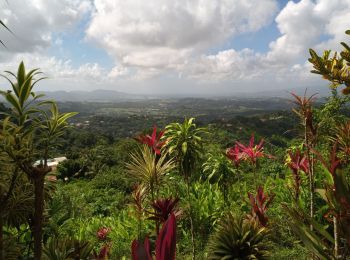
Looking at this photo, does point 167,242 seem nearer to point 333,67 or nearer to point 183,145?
point 333,67

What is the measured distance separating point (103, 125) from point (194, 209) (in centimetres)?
8931

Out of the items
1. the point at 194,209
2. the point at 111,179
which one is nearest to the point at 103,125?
the point at 111,179

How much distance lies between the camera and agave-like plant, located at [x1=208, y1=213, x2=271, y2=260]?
3.47m

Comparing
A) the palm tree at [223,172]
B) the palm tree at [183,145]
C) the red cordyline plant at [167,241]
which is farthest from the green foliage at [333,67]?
the palm tree at [223,172]

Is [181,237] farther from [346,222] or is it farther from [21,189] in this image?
[346,222]

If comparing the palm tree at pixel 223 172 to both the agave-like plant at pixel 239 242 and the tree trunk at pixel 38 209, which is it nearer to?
the agave-like plant at pixel 239 242

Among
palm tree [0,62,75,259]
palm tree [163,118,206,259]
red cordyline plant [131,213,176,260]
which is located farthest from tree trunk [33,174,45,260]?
Answer: palm tree [163,118,206,259]

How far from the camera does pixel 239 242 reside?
138 inches

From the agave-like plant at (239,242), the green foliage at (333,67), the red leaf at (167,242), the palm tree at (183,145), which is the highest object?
the green foliage at (333,67)

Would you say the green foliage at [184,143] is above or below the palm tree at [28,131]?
below

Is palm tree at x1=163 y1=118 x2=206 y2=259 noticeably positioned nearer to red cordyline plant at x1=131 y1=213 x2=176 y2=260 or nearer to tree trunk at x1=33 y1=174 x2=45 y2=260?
tree trunk at x1=33 y1=174 x2=45 y2=260

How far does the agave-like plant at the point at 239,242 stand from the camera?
3469 mm

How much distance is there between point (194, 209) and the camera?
627 centimetres

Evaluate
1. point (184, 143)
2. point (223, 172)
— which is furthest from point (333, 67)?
point (223, 172)
